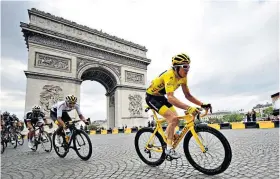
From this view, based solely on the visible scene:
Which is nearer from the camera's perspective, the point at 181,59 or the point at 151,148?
the point at 181,59

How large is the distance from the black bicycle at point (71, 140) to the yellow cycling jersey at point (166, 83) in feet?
6.06

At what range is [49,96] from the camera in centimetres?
2031

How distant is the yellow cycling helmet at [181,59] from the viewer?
2.90 metres

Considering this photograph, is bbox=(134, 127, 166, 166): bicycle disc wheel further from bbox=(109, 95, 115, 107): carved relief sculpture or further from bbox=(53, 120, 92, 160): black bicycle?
bbox=(109, 95, 115, 107): carved relief sculpture

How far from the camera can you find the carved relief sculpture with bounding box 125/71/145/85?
27.2 m

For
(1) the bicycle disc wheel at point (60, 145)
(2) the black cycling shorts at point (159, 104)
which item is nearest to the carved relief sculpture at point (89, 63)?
(1) the bicycle disc wheel at point (60, 145)

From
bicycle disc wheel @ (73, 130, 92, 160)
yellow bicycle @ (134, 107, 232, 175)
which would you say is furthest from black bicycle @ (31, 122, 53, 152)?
yellow bicycle @ (134, 107, 232, 175)

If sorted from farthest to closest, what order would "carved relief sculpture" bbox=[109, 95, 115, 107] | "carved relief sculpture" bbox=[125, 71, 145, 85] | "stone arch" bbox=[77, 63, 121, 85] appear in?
1. "carved relief sculpture" bbox=[109, 95, 115, 107]
2. "carved relief sculpture" bbox=[125, 71, 145, 85]
3. "stone arch" bbox=[77, 63, 121, 85]

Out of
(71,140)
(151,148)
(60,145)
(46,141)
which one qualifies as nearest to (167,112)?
(151,148)

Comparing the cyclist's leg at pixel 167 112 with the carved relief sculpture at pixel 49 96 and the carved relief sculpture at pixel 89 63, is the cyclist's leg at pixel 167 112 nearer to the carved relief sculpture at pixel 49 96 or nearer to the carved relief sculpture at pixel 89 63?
the carved relief sculpture at pixel 49 96

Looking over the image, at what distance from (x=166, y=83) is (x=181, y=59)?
42 cm

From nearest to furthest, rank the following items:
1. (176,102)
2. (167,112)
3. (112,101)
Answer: (176,102) < (167,112) < (112,101)

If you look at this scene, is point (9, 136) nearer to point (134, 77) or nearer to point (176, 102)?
point (176, 102)

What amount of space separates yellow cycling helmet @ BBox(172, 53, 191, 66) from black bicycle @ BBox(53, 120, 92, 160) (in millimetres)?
2453
